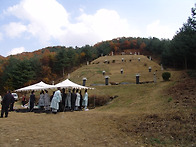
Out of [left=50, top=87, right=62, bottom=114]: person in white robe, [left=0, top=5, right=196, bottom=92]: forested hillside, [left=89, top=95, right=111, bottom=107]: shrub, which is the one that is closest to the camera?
[left=50, top=87, right=62, bottom=114]: person in white robe

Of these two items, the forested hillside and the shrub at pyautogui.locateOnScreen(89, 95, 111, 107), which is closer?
the shrub at pyautogui.locateOnScreen(89, 95, 111, 107)

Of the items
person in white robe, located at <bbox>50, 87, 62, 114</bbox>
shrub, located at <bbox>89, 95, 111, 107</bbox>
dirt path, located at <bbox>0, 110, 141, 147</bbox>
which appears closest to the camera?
dirt path, located at <bbox>0, 110, 141, 147</bbox>

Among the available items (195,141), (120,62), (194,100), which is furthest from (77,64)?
(195,141)

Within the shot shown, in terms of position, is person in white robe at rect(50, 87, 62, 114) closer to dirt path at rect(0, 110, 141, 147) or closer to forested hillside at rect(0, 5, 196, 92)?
dirt path at rect(0, 110, 141, 147)

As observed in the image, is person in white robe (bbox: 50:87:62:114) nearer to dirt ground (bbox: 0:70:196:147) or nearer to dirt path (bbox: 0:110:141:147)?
dirt ground (bbox: 0:70:196:147)

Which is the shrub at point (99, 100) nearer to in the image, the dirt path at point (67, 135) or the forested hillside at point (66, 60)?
the dirt path at point (67, 135)

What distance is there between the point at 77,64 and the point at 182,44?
3449cm

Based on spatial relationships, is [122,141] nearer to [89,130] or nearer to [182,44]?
[89,130]

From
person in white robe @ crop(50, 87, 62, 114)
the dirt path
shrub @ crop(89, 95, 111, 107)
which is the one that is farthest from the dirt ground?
shrub @ crop(89, 95, 111, 107)

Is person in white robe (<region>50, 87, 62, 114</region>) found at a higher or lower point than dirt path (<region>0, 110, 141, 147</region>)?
higher

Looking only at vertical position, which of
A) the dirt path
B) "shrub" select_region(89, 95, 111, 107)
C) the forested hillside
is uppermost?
the forested hillside

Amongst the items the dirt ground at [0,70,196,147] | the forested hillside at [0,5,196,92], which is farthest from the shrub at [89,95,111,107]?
the forested hillside at [0,5,196,92]

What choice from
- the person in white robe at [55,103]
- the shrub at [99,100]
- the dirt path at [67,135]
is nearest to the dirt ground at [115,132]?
the dirt path at [67,135]

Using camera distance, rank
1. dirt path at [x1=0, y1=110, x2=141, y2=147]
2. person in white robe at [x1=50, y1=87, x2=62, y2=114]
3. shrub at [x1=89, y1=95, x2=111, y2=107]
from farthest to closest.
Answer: shrub at [x1=89, y1=95, x2=111, y2=107] → person in white robe at [x1=50, y1=87, x2=62, y2=114] → dirt path at [x1=0, y1=110, x2=141, y2=147]
